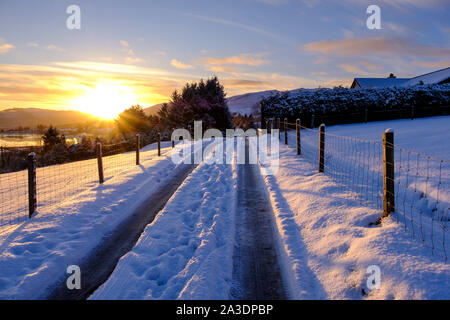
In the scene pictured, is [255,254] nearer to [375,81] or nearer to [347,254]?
[347,254]

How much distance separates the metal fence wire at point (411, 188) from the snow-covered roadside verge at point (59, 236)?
5590 millimetres

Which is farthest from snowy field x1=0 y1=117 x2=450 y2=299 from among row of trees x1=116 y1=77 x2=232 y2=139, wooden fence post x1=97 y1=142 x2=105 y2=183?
row of trees x1=116 y1=77 x2=232 y2=139

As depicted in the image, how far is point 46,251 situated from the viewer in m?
4.67

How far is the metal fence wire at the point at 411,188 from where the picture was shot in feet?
14.9

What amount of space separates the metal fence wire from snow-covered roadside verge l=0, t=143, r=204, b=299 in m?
5.59

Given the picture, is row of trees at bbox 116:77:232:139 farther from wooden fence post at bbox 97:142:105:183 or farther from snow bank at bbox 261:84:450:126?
wooden fence post at bbox 97:142:105:183

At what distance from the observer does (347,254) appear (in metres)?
4.06

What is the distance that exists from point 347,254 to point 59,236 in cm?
526

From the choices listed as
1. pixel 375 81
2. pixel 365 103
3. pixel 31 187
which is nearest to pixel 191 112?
pixel 365 103

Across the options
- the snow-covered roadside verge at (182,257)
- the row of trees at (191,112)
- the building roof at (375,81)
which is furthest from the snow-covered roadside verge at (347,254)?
the building roof at (375,81)

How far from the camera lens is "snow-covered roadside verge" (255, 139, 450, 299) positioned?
3.22m

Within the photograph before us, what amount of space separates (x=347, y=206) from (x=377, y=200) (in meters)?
0.83
